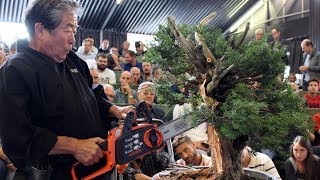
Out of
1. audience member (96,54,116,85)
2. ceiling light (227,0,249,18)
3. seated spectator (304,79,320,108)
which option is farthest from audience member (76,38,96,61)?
ceiling light (227,0,249,18)

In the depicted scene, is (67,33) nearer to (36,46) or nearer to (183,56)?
(36,46)

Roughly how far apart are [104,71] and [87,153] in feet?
14.1

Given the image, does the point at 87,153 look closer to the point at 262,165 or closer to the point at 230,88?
the point at 230,88

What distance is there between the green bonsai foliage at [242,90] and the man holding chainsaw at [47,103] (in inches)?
14.7

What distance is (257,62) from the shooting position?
151 centimetres

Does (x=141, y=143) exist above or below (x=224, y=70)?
below

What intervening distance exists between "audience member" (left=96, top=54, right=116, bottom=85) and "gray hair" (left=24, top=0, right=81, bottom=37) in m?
4.01

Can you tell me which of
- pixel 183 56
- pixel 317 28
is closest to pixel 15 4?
pixel 317 28

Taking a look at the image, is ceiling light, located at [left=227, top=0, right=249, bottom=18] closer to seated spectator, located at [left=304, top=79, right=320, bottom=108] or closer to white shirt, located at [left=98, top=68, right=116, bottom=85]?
seated spectator, located at [left=304, top=79, right=320, bottom=108]

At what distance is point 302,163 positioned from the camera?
3836mm

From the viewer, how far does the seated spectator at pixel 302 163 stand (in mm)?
3758

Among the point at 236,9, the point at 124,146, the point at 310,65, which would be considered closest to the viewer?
the point at 124,146

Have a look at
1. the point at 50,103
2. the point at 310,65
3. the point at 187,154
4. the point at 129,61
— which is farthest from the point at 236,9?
the point at 50,103

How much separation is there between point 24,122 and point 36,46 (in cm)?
31
